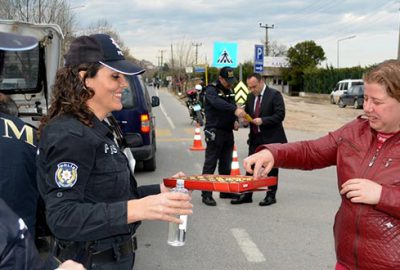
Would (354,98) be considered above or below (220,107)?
above

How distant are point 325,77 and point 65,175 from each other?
53119 millimetres

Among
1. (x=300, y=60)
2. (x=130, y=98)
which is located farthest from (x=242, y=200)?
(x=300, y=60)

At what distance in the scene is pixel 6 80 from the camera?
643 centimetres

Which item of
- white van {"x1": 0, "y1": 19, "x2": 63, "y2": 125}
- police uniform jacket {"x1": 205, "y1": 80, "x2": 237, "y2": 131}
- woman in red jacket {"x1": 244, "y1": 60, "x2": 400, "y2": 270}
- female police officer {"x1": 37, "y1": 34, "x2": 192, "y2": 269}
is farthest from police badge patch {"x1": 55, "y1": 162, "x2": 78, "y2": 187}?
police uniform jacket {"x1": 205, "y1": 80, "x2": 237, "y2": 131}

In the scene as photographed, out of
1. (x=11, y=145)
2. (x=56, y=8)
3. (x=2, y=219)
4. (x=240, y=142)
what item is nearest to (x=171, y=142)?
(x=240, y=142)

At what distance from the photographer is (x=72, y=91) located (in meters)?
2.07

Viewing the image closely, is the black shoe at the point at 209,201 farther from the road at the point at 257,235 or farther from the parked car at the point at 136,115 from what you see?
the parked car at the point at 136,115

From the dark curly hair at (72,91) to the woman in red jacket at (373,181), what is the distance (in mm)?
Answer: 1215

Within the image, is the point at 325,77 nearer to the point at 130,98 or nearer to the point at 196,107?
the point at 196,107

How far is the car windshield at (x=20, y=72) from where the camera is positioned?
6222 mm

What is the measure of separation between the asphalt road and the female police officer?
269 cm

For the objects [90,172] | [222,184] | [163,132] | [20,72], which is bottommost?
[163,132]

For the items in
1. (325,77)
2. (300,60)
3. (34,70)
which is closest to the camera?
(34,70)

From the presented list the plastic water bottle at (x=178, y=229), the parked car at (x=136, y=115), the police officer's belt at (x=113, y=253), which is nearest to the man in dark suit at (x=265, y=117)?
the parked car at (x=136, y=115)
